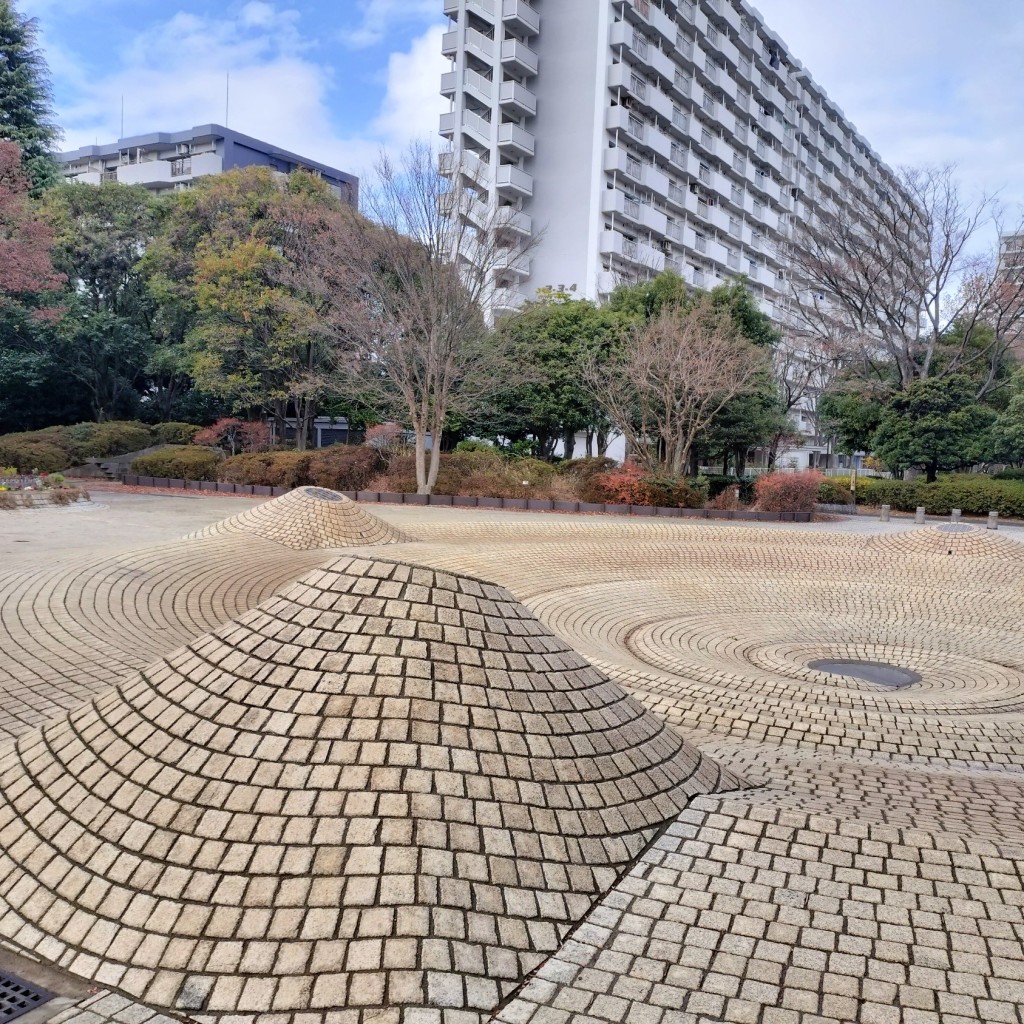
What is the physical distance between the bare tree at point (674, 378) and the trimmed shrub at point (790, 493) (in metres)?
2.39

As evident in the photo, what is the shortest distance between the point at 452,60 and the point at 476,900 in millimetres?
42676

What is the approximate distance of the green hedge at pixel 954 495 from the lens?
23.9m

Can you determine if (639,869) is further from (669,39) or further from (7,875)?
(669,39)

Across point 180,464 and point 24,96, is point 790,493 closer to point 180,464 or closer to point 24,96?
point 180,464

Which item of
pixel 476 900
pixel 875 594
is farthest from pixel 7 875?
pixel 875 594

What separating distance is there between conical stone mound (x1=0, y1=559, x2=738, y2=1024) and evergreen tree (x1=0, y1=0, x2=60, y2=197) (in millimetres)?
34462

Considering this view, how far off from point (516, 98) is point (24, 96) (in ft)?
66.0

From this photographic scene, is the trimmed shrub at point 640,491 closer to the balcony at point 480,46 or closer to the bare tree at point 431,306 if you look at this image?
the bare tree at point 431,306

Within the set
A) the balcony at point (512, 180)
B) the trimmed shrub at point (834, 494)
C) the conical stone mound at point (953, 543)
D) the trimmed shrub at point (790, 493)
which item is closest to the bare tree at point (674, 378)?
the trimmed shrub at point (790, 493)

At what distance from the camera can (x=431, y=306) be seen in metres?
21.5

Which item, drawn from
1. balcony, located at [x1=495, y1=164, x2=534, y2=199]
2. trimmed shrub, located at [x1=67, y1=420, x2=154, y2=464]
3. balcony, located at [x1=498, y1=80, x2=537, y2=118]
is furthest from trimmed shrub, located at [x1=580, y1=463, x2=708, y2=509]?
balcony, located at [x1=498, y1=80, x2=537, y2=118]

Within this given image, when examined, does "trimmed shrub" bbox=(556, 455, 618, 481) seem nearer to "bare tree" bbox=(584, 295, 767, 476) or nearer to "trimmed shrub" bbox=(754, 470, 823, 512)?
"bare tree" bbox=(584, 295, 767, 476)

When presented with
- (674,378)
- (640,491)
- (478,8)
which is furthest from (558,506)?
(478,8)

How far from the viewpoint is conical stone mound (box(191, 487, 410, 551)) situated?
403 inches
